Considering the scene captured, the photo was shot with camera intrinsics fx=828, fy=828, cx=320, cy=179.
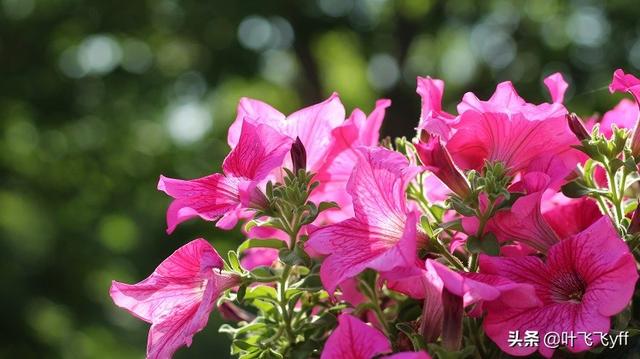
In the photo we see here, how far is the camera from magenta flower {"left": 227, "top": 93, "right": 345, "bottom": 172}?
0.54 m

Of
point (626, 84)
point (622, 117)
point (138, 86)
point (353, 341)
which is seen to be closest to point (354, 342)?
point (353, 341)

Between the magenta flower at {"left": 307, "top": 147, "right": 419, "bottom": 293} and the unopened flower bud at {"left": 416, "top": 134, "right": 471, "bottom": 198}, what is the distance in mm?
37

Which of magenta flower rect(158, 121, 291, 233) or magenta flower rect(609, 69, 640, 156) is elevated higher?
magenta flower rect(609, 69, 640, 156)

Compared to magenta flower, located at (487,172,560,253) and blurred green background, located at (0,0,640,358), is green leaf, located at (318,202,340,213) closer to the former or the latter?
magenta flower, located at (487,172,560,253)

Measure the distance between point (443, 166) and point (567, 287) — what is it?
9 cm

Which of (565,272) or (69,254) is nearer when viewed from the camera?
(565,272)

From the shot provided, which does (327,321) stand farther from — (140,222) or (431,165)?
(140,222)

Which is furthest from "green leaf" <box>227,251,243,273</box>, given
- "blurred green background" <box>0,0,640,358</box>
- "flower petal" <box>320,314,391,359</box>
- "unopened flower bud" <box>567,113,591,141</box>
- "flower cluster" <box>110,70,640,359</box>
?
"blurred green background" <box>0,0,640,358</box>

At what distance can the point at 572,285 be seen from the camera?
1.48 feet

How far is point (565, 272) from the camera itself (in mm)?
443

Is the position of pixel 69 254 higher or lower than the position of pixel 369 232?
lower

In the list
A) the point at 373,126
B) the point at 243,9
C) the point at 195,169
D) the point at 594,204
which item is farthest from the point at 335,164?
the point at 195,169

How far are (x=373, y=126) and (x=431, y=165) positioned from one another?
110 mm

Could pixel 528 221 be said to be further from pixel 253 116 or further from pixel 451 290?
pixel 253 116
